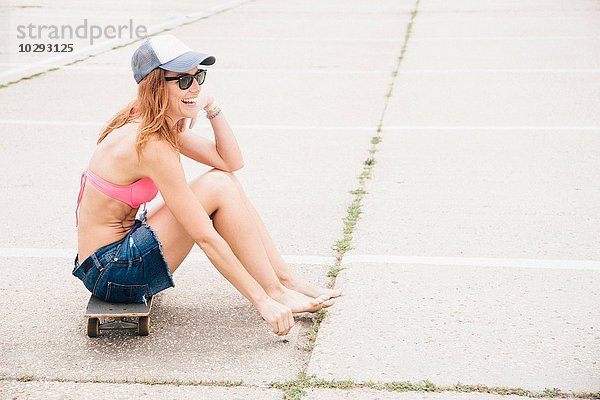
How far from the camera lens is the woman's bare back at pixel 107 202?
11.9ft

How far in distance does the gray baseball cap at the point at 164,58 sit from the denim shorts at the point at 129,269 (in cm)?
67

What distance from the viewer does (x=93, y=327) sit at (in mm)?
3713

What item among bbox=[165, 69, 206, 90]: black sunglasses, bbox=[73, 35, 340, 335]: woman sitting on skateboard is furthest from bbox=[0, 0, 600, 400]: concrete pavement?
bbox=[165, 69, 206, 90]: black sunglasses

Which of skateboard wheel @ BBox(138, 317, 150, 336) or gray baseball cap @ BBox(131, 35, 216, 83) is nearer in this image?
gray baseball cap @ BBox(131, 35, 216, 83)

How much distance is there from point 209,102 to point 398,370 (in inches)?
60.2

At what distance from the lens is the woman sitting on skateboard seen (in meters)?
3.59

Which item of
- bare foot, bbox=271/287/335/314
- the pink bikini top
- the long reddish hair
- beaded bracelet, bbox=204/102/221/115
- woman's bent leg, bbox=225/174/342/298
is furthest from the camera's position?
beaded bracelet, bbox=204/102/221/115

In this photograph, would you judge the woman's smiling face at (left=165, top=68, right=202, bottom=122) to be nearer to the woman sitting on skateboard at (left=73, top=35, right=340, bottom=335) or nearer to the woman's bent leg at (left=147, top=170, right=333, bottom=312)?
the woman sitting on skateboard at (left=73, top=35, right=340, bottom=335)

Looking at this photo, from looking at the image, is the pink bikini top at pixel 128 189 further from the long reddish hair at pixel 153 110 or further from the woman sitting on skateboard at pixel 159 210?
the long reddish hair at pixel 153 110

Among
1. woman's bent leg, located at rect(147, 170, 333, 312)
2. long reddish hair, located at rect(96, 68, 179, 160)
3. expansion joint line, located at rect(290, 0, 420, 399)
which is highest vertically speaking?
long reddish hair, located at rect(96, 68, 179, 160)

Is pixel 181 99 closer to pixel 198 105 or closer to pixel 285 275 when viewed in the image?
pixel 198 105

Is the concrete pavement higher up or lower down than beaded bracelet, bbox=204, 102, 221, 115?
lower down

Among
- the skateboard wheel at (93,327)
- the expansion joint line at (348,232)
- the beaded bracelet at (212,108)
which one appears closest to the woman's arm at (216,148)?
the beaded bracelet at (212,108)

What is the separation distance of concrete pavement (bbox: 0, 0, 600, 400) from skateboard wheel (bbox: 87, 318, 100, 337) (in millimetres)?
32
